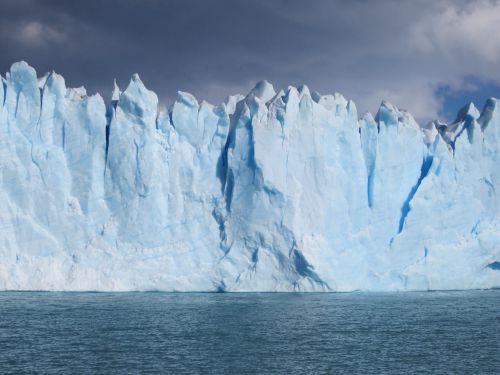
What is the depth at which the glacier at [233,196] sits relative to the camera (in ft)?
69.6

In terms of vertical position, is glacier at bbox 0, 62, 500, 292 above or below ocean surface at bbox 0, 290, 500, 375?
above

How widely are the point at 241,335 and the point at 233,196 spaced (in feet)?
28.4

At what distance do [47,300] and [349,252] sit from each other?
9761 millimetres

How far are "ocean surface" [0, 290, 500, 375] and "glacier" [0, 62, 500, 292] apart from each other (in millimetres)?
1346

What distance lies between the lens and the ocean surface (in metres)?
11.5

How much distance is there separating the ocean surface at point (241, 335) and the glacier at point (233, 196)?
135 cm

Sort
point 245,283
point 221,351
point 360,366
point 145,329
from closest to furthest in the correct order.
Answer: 1. point 360,366
2. point 221,351
3. point 145,329
4. point 245,283

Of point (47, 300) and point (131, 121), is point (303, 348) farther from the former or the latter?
point (131, 121)

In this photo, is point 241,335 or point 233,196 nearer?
point 241,335

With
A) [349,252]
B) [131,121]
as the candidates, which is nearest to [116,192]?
[131,121]

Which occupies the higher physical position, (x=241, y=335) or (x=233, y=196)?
(x=233, y=196)

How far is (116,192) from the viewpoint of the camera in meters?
21.9

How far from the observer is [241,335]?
14.1 m

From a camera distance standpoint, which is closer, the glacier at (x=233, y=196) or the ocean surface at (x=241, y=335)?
the ocean surface at (x=241, y=335)
